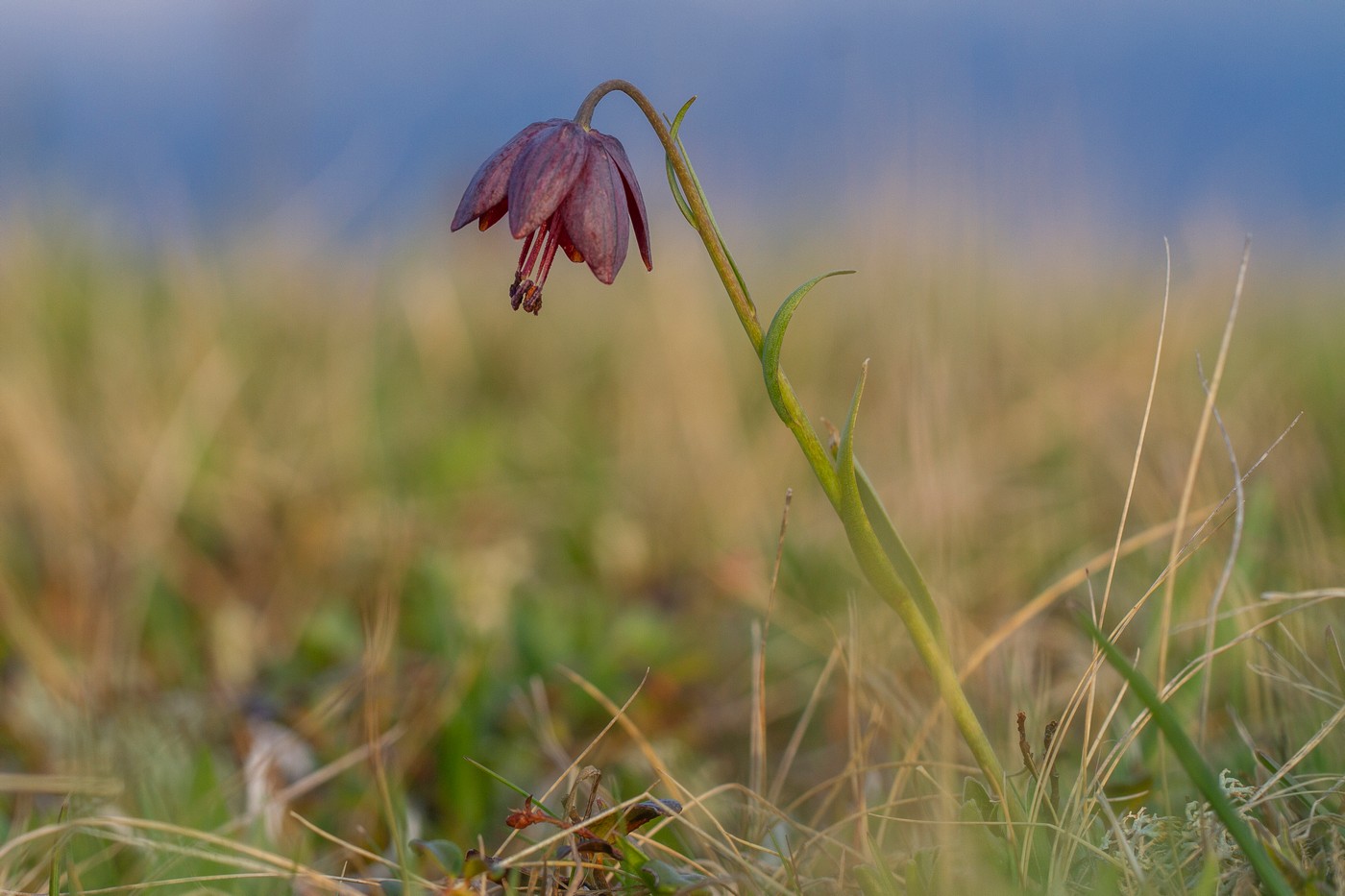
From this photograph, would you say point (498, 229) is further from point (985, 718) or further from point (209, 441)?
point (985, 718)

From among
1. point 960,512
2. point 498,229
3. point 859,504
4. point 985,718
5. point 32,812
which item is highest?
point 498,229

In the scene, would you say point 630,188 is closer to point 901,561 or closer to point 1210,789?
point 901,561

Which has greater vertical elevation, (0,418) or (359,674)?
(0,418)

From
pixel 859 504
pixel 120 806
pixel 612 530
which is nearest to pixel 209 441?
pixel 612 530

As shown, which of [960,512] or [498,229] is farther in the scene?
[498,229]

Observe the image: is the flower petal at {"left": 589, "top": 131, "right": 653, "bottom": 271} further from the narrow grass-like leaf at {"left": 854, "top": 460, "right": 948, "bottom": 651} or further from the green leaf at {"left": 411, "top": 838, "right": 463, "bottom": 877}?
the green leaf at {"left": 411, "top": 838, "right": 463, "bottom": 877}

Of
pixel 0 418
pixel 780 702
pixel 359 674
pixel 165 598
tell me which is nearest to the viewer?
pixel 359 674
